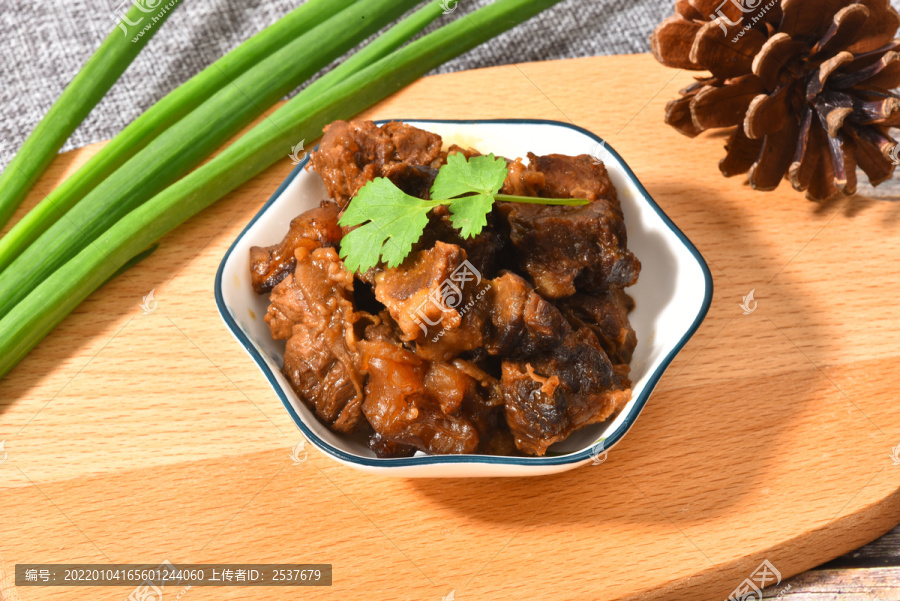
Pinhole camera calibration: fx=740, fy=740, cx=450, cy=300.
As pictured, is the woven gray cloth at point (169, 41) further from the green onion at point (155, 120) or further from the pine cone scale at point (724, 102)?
the pine cone scale at point (724, 102)

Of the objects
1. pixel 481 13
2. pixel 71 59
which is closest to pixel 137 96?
pixel 71 59

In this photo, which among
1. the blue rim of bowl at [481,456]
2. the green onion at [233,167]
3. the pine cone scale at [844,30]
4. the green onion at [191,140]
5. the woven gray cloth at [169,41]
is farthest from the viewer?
the woven gray cloth at [169,41]

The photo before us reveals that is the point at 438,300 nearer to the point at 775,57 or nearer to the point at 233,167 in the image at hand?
the point at 233,167

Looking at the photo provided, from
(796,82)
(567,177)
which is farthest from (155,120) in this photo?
(796,82)

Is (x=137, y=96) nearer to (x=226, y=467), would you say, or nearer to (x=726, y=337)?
(x=226, y=467)

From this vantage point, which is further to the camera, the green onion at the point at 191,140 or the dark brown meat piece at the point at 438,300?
the green onion at the point at 191,140

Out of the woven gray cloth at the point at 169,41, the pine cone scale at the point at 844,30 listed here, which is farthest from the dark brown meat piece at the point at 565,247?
the woven gray cloth at the point at 169,41
